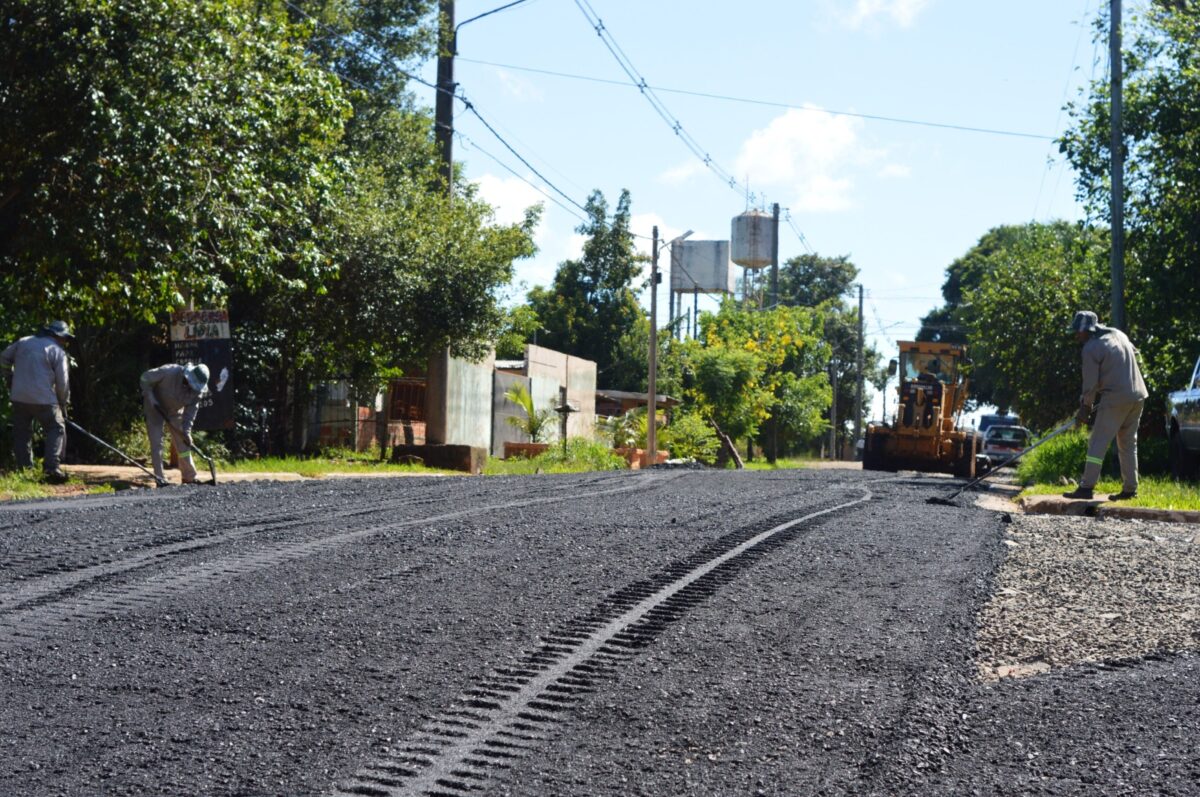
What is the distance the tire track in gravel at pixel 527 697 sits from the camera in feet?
13.1

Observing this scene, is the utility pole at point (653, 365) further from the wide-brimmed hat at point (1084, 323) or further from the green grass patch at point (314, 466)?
the wide-brimmed hat at point (1084, 323)

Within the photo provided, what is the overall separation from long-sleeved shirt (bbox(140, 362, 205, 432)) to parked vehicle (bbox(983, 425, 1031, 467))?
3479cm

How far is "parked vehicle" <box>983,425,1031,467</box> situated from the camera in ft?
150

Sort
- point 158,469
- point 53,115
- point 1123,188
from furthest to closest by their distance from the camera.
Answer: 1. point 1123,188
2. point 158,469
3. point 53,115

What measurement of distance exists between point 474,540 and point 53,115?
8.17 m

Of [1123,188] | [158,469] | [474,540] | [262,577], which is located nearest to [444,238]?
[158,469]

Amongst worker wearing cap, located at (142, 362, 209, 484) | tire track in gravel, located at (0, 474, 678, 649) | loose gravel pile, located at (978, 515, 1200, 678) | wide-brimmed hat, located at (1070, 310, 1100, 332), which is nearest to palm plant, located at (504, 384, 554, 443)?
worker wearing cap, located at (142, 362, 209, 484)

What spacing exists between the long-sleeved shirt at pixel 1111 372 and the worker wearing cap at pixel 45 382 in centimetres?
1055

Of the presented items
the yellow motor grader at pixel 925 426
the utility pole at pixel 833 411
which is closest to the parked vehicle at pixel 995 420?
the utility pole at pixel 833 411

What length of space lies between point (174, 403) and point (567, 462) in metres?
12.9

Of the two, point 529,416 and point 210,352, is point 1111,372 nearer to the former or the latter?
point 210,352

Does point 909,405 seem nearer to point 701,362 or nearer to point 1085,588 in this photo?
point 701,362

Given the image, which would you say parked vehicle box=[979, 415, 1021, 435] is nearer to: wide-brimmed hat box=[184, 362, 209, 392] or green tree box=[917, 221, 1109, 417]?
green tree box=[917, 221, 1109, 417]

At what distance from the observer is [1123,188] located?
79.0 ft
